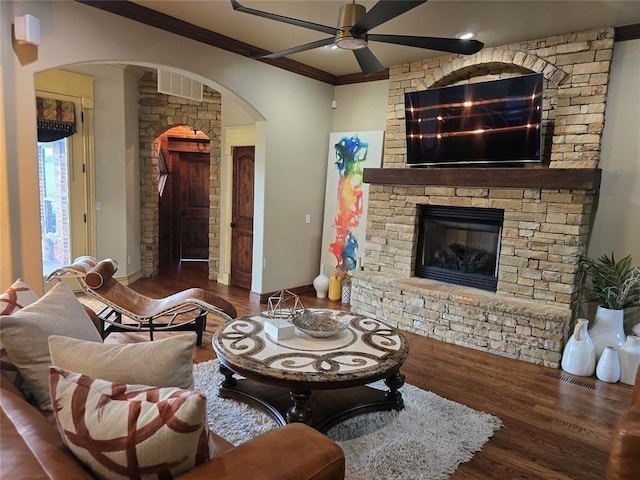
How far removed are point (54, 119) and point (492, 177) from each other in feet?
16.3

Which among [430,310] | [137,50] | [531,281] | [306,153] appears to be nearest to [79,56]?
[137,50]

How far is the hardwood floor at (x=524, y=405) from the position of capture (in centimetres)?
237

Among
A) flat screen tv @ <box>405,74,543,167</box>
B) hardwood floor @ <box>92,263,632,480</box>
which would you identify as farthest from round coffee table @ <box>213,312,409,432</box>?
flat screen tv @ <box>405,74,543,167</box>

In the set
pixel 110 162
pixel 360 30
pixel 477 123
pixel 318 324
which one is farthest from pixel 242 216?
pixel 360 30

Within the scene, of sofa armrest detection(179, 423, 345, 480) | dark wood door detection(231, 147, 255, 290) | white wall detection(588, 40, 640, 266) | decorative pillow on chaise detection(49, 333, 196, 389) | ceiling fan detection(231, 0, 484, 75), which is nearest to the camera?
sofa armrest detection(179, 423, 345, 480)

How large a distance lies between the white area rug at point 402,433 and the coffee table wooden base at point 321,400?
6 cm

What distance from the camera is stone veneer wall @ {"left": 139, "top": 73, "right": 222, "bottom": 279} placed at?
6297 mm

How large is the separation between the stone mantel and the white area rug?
84.0 inches

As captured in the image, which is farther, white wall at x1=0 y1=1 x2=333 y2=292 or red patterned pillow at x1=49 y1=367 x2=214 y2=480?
white wall at x1=0 y1=1 x2=333 y2=292

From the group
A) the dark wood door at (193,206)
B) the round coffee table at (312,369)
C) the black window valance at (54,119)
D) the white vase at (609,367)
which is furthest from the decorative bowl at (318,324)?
the dark wood door at (193,206)

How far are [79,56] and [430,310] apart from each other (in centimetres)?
401

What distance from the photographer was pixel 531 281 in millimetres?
4000

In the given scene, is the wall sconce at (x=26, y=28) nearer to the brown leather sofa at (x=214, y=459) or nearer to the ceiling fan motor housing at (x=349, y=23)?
the ceiling fan motor housing at (x=349, y=23)

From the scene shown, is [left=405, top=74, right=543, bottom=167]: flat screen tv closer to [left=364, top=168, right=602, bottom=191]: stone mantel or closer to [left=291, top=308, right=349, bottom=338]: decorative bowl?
[left=364, top=168, right=602, bottom=191]: stone mantel
